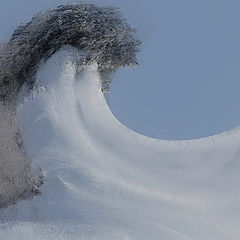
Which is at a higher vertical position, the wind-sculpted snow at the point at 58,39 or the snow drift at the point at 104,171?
the wind-sculpted snow at the point at 58,39

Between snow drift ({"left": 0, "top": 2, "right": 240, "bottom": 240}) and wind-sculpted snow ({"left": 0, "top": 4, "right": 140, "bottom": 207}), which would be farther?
wind-sculpted snow ({"left": 0, "top": 4, "right": 140, "bottom": 207})

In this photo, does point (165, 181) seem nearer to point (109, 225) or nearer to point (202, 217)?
point (202, 217)

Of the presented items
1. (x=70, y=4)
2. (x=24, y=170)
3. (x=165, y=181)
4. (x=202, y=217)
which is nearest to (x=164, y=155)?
(x=165, y=181)

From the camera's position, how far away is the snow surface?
3238mm

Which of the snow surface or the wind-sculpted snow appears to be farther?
the wind-sculpted snow

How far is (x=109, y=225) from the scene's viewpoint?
10.4 feet

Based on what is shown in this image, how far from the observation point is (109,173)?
3.49 metres

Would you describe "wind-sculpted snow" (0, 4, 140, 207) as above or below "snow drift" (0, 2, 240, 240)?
above

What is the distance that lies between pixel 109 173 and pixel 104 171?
0.03 metres

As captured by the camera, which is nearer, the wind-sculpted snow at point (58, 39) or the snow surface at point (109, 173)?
the snow surface at point (109, 173)

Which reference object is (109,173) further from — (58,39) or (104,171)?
(58,39)

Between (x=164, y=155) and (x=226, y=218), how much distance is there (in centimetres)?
47

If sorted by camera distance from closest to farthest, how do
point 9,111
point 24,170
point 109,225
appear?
point 109,225
point 24,170
point 9,111

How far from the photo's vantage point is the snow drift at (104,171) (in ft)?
10.6
